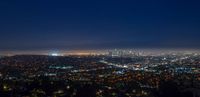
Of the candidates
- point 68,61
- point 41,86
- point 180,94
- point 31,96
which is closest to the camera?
point 180,94

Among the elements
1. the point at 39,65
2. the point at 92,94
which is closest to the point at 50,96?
the point at 92,94

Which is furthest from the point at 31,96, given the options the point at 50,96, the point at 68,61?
the point at 68,61

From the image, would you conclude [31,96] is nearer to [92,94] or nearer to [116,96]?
[92,94]

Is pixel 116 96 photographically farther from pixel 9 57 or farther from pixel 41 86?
pixel 9 57

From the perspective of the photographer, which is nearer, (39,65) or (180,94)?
(180,94)

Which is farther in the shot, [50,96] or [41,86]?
[41,86]

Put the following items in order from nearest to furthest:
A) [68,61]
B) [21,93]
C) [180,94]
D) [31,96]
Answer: [180,94] → [31,96] → [21,93] → [68,61]
